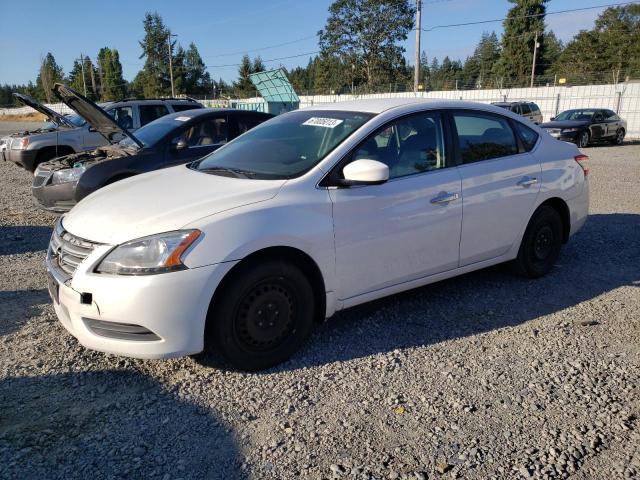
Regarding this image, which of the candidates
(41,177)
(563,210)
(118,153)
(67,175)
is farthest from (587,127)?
(41,177)

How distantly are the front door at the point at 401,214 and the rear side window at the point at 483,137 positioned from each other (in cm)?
23

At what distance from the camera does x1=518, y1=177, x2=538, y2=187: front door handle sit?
15.1 feet

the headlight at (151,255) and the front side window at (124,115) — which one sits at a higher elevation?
the front side window at (124,115)

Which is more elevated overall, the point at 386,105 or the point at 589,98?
the point at 386,105

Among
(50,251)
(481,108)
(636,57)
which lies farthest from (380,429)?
(636,57)

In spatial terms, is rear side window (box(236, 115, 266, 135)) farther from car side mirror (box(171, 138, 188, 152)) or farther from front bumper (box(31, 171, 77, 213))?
front bumper (box(31, 171, 77, 213))

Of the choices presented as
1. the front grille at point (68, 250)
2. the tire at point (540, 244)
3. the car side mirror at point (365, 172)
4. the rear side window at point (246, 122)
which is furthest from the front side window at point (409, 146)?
the rear side window at point (246, 122)

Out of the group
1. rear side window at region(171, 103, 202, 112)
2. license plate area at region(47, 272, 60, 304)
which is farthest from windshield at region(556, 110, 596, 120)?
license plate area at region(47, 272, 60, 304)

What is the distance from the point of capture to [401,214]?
12.3 ft

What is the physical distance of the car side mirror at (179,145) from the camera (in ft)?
22.4

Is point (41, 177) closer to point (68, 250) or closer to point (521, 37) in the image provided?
point (68, 250)

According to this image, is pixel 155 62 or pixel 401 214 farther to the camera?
pixel 155 62

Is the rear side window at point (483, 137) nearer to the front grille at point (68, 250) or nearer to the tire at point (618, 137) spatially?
the front grille at point (68, 250)

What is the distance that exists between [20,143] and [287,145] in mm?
9554
